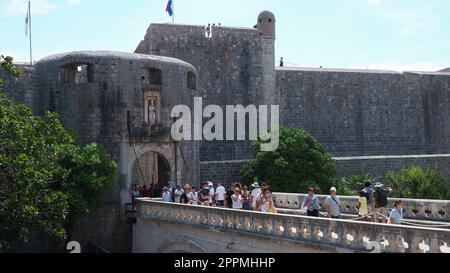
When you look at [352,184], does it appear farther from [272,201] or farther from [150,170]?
[272,201]

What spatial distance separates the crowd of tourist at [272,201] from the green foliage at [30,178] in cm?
329

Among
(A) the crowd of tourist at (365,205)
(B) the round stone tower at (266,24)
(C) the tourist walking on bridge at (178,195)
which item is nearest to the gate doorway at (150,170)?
(B) the round stone tower at (266,24)

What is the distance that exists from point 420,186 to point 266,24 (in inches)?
500

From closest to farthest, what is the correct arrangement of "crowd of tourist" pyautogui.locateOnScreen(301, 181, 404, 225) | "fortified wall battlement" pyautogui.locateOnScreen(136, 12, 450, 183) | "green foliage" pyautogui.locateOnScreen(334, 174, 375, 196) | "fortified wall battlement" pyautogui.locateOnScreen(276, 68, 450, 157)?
"crowd of tourist" pyautogui.locateOnScreen(301, 181, 404, 225)
"green foliage" pyautogui.locateOnScreen(334, 174, 375, 196)
"fortified wall battlement" pyautogui.locateOnScreen(136, 12, 450, 183)
"fortified wall battlement" pyautogui.locateOnScreen(276, 68, 450, 157)

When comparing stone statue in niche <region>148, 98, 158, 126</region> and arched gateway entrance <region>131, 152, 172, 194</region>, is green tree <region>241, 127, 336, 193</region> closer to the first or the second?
arched gateway entrance <region>131, 152, 172, 194</region>

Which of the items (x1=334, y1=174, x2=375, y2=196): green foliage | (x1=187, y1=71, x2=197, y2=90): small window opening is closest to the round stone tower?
(x1=334, y1=174, x2=375, y2=196): green foliage

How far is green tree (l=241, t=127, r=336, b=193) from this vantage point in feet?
82.2

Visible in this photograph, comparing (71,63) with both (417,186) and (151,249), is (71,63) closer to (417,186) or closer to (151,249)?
(151,249)

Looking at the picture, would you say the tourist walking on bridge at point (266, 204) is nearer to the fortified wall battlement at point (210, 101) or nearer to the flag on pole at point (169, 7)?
the fortified wall battlement at point (210, 101)

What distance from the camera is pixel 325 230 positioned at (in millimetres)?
11633

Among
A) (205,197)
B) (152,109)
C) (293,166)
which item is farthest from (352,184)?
(205,197)

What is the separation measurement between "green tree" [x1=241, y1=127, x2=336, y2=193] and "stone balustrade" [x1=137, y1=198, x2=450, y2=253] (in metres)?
8.63
